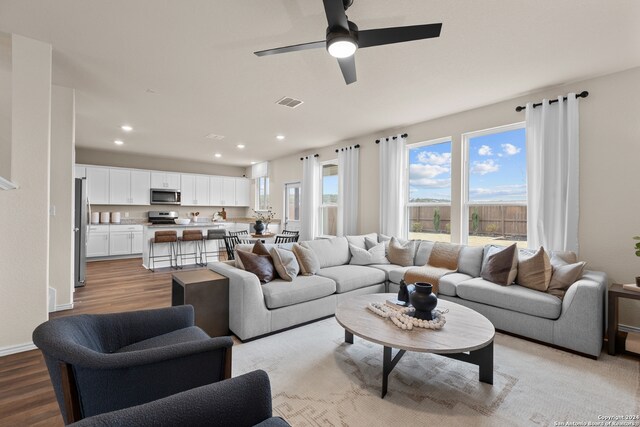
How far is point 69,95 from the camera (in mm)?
3676

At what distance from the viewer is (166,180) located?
323 inches

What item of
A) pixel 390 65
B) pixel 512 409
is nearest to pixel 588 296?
pixel 512 409

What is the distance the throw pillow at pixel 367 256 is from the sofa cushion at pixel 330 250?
0.36 ft

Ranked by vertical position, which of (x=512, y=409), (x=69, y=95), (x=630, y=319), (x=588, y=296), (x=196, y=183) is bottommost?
(x=512, y=409)

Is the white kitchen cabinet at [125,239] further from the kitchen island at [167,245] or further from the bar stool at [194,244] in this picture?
the bar stool at [194,244]

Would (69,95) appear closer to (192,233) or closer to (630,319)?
(192,233)

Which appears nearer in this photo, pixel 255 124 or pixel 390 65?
pixel 390 65

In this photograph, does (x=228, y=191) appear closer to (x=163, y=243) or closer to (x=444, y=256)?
(x=163, y=243)

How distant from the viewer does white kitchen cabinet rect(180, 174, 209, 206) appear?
8.50 metres

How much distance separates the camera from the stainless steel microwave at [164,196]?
8.00 meters

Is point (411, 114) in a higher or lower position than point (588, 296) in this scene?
higher

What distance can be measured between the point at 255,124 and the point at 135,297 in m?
3.23

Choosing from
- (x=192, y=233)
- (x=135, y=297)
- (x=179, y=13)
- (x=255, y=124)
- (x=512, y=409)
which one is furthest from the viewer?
(x=192, y=233)

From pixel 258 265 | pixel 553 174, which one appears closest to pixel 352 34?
pixel 258 265
